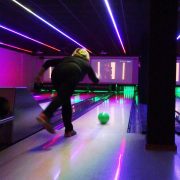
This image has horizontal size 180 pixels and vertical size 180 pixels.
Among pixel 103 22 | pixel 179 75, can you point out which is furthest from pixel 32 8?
pixel 179 75

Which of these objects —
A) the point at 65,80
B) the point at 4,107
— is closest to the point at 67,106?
the point at 65,80

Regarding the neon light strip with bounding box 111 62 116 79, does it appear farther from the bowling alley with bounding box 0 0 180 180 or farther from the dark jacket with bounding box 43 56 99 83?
the dark jacket with bounding box 43 56 99 83

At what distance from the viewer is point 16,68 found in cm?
1984

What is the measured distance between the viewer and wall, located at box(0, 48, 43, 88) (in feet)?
60.4

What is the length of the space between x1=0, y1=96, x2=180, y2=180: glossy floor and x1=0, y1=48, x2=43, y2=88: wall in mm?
14934

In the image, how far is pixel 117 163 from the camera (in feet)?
9.46

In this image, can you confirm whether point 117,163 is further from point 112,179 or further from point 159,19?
point 159,19

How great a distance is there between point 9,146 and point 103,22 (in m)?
6.53

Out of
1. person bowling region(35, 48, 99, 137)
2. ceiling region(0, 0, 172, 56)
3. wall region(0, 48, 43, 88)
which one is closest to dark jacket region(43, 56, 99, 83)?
person bowling region(35, 48, 99, 137)

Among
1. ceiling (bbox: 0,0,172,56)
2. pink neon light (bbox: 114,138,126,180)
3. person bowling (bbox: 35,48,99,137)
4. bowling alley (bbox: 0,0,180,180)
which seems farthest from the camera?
ceiling (bbox: 0,0,172,56)

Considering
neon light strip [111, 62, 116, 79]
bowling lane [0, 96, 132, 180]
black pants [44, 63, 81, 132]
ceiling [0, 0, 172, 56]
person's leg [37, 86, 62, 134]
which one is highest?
ceiling [0, 0, 172, 56]

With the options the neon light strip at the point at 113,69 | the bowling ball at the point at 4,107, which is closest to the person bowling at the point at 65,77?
the bowling ball at the point at 4,107

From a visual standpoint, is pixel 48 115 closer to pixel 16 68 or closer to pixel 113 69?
pixel 16 68

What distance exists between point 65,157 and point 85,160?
0.23m
